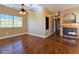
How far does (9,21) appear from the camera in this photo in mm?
7117

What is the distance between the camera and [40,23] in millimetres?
7172

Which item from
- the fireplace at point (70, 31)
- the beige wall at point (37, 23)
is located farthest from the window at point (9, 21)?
the fireplace at point (70, 31)

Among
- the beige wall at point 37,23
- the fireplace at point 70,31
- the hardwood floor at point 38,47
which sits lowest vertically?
the hardwood floor at point 38,47

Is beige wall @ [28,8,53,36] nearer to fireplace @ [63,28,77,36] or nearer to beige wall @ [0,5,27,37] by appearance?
beige wall @ [0,5,27,37]

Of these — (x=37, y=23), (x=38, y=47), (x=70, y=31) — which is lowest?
(x=38, y=47)

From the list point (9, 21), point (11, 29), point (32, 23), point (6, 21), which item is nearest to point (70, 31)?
point (32, 23)

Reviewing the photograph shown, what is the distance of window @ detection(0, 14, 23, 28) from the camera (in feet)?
21.0

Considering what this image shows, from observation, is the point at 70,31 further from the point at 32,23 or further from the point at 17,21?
the point at 17,21

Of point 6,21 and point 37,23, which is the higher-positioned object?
point 6,21

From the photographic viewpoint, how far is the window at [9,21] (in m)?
6.40

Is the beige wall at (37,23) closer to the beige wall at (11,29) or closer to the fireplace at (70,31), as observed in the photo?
the beige wall at (11,29)
